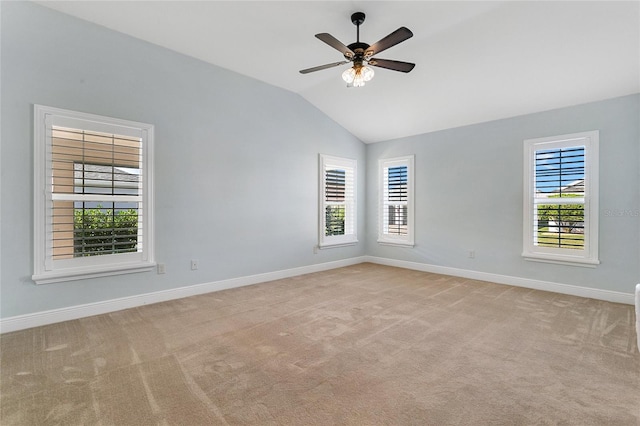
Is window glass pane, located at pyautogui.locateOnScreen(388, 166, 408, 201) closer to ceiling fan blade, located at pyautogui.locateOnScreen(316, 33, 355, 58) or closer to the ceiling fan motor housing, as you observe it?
the ceiling fan motor housing

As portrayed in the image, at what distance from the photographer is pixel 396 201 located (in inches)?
246

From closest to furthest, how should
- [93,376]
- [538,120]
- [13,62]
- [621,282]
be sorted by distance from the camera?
[93,376], [13,62], [621,282], [538,120]

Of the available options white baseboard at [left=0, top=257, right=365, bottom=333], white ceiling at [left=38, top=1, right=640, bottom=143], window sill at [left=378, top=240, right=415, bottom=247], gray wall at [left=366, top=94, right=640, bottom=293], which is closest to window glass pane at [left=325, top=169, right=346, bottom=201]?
gray wall at [left=366, top=94, right=640, bottom=293]

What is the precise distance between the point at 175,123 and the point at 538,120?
501 cm

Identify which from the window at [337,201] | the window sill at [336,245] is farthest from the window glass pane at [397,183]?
the window sill at [336,245]

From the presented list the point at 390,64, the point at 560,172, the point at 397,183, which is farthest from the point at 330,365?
the point at 397,183

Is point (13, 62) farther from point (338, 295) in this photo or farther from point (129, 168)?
point (338, 295)

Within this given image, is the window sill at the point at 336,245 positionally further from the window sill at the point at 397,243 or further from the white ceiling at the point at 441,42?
the white ceiling at the point at 441,42

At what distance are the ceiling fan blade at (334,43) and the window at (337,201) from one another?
113 inches

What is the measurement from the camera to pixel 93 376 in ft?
7.18

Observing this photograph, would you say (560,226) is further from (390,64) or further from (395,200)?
(390,64)

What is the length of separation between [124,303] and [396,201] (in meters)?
4.80

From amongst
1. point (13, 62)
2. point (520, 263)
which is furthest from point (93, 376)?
point (520, 263)

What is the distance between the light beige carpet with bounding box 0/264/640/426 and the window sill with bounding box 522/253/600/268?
1.61ft
